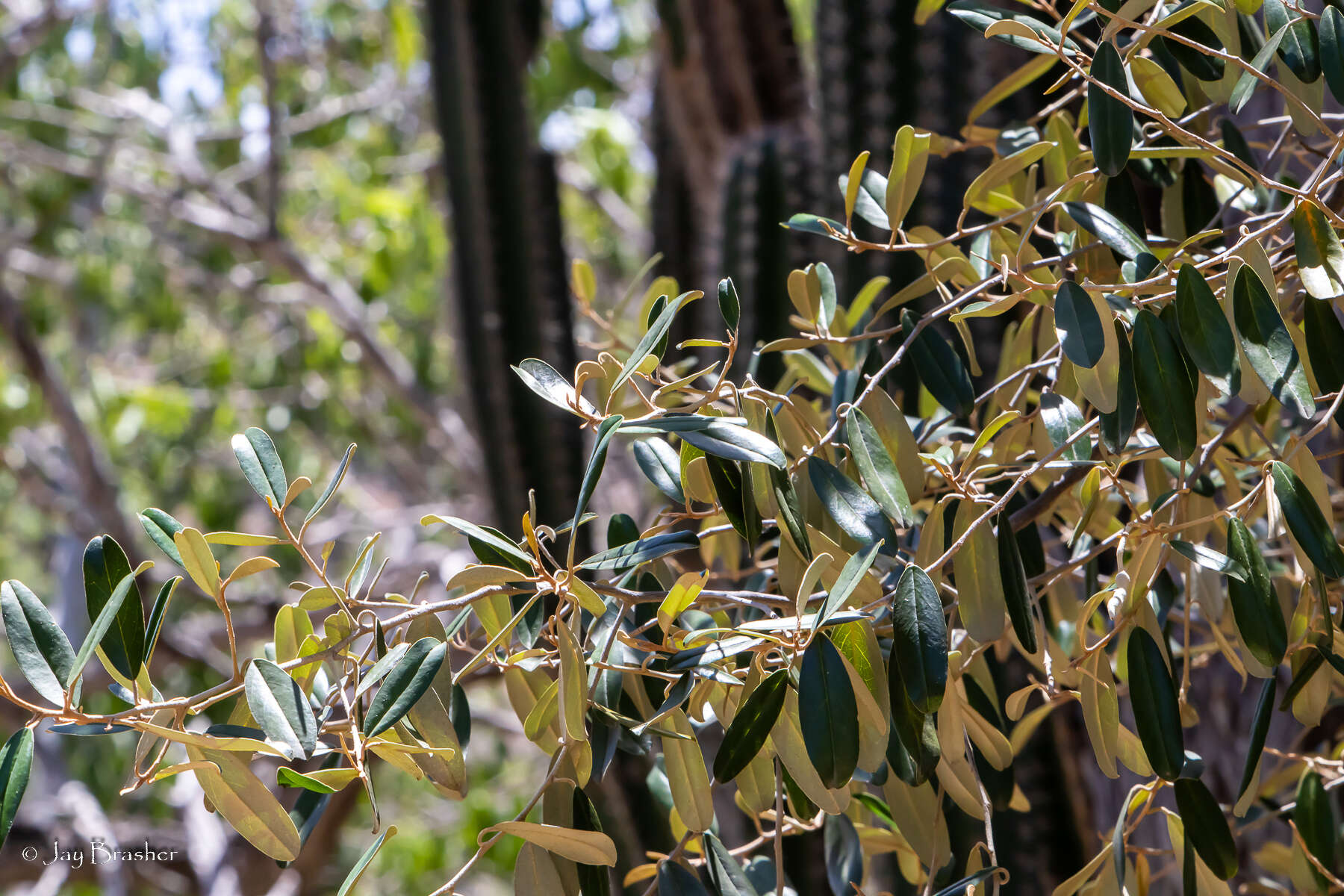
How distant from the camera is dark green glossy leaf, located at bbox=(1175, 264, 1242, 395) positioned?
1.35ft

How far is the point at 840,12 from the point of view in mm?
1401

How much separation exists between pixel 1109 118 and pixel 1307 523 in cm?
18

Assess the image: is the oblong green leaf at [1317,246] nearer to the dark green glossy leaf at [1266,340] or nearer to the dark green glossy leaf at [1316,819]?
the dark green glossy leaf at [1266,340]

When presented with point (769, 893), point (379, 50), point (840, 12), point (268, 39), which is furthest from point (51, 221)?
point (769, 893)

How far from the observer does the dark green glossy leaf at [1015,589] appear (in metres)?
0.44

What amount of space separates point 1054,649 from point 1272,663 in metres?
0.12

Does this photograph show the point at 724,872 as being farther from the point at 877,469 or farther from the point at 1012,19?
the point at 1012,19

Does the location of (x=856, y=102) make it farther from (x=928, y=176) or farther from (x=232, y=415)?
(x=232, y=415)

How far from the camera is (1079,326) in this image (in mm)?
417

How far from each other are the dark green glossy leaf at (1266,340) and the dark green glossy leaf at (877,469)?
15 centimetres

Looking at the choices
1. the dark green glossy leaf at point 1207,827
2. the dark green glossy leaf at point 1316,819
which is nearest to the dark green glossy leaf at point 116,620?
the dark green glossy leaf at point 1207,827

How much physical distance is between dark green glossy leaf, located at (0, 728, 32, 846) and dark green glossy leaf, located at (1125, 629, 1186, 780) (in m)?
0.42

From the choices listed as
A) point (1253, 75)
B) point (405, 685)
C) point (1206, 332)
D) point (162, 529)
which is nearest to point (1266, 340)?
point (1206, 332)

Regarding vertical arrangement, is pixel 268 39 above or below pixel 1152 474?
above
